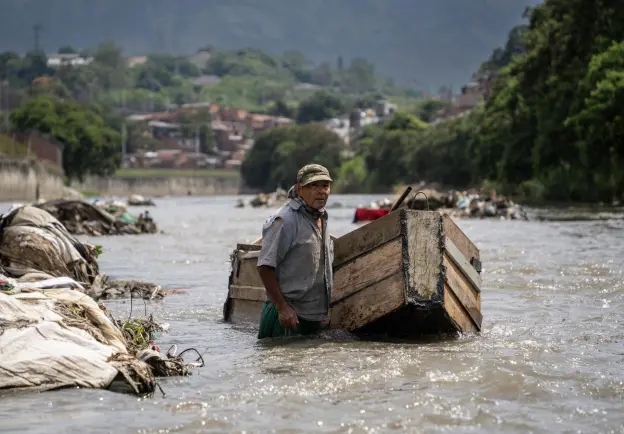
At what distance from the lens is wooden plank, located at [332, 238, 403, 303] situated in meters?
11.3

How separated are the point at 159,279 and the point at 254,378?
39.8ft

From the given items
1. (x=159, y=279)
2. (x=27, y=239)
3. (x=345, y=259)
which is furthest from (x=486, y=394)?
(x=159, y=279)

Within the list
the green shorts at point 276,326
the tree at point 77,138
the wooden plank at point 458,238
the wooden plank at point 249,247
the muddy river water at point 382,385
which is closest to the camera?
the muddy river water at point 382,385

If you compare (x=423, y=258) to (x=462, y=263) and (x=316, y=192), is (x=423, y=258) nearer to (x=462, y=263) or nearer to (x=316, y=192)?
(x=462, y=263)

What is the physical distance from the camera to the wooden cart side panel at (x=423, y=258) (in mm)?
11156

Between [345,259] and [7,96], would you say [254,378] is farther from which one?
[7,96]

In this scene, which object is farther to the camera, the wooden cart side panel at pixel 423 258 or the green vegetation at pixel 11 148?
the green vegetation at pixel 11 148

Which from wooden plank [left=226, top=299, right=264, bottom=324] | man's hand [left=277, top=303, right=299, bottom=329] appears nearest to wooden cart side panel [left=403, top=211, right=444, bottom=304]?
man's hand [left=277, top=303, right=299, bottom=329]

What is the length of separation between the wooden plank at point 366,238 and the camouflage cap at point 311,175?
0.86 m

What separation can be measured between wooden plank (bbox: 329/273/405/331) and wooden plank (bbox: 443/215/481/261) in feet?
2.63

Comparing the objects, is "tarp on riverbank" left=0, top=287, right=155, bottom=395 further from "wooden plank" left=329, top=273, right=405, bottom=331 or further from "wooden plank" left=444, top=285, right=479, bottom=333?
"wooden plank" left=444, top=285, right=479, bottom=333

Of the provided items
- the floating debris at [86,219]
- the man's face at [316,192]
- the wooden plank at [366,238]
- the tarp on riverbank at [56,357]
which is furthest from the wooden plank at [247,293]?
the floating debris at [86,219]

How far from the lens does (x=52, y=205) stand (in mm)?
38312

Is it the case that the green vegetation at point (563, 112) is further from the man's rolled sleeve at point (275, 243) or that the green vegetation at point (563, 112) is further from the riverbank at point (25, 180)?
the man's rolled sleeve at point (275, 243)
